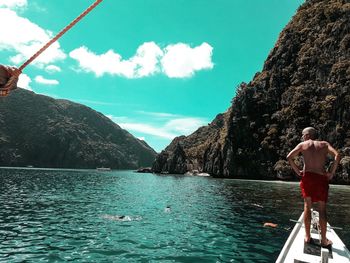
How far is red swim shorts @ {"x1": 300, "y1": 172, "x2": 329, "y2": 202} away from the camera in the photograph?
377 inches

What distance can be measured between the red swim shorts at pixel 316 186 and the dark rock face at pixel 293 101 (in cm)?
9020

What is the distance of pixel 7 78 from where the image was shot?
3900 mm

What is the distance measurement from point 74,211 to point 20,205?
7.47 meters

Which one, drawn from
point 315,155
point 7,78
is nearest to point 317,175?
point 315,155

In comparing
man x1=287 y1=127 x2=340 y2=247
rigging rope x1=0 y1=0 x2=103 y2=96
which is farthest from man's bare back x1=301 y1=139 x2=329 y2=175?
rigging rope x1=0 y1=0 x2=103 y2=96

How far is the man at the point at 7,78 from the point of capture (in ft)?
12.6

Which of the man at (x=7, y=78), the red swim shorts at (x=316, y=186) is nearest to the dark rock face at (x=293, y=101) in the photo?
the red swim shorts at (x=316, y=186)

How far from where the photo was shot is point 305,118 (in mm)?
114250

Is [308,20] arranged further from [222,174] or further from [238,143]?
[222,174]

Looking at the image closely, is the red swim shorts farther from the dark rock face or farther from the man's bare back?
the dark rock face

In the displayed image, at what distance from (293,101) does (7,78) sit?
126m

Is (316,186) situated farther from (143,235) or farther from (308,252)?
(143,235)

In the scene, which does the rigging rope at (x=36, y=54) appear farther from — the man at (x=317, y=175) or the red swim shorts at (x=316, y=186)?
the red swim shorts at (x=316, y=186)

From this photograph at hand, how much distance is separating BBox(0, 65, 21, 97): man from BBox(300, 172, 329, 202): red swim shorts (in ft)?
28.5
